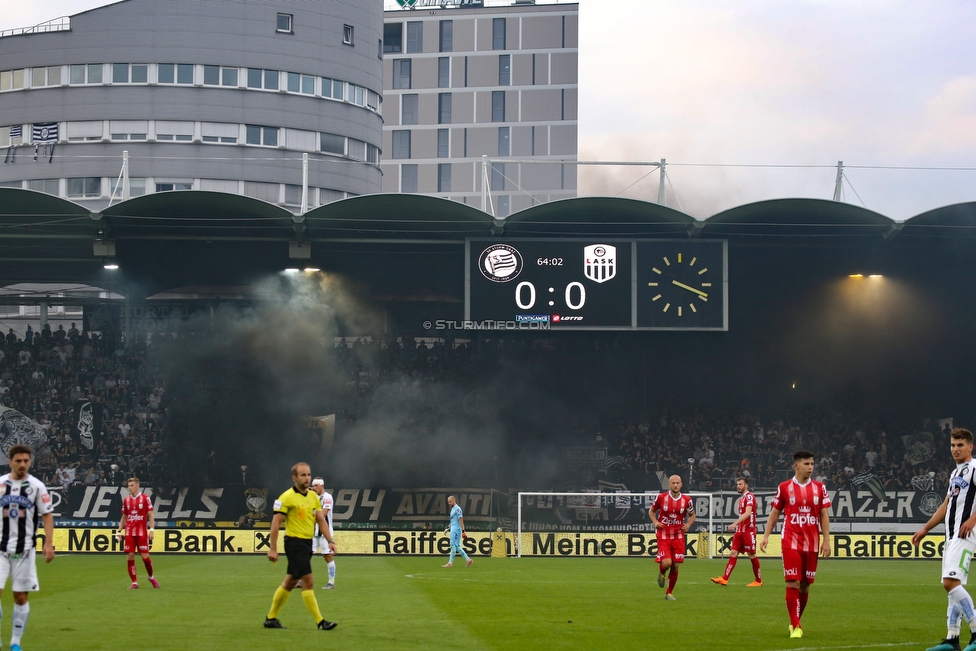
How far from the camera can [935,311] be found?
37.8 meters

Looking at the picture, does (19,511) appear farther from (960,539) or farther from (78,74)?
(78,74)

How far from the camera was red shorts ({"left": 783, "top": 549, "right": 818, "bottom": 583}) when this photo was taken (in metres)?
11.6

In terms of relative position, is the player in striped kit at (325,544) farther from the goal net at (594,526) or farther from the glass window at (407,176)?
the glass window at (407,176)

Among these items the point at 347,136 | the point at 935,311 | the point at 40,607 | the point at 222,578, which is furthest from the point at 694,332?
the point at 347,136

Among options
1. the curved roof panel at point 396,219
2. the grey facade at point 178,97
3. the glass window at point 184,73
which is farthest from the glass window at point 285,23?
the curved roof panel at point 396,219

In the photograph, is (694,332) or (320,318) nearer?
(694,332)

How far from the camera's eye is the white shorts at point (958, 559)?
10102 millimetres

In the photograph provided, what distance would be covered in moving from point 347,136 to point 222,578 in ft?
174

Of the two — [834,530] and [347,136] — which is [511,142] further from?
[834,530]

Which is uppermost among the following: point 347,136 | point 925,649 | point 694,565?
point 347,136

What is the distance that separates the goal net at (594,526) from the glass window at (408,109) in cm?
7330

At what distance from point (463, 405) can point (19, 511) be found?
94.0 ft

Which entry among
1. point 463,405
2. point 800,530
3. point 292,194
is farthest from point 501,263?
point 292,194

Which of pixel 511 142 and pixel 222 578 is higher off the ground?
pixel 511 142
